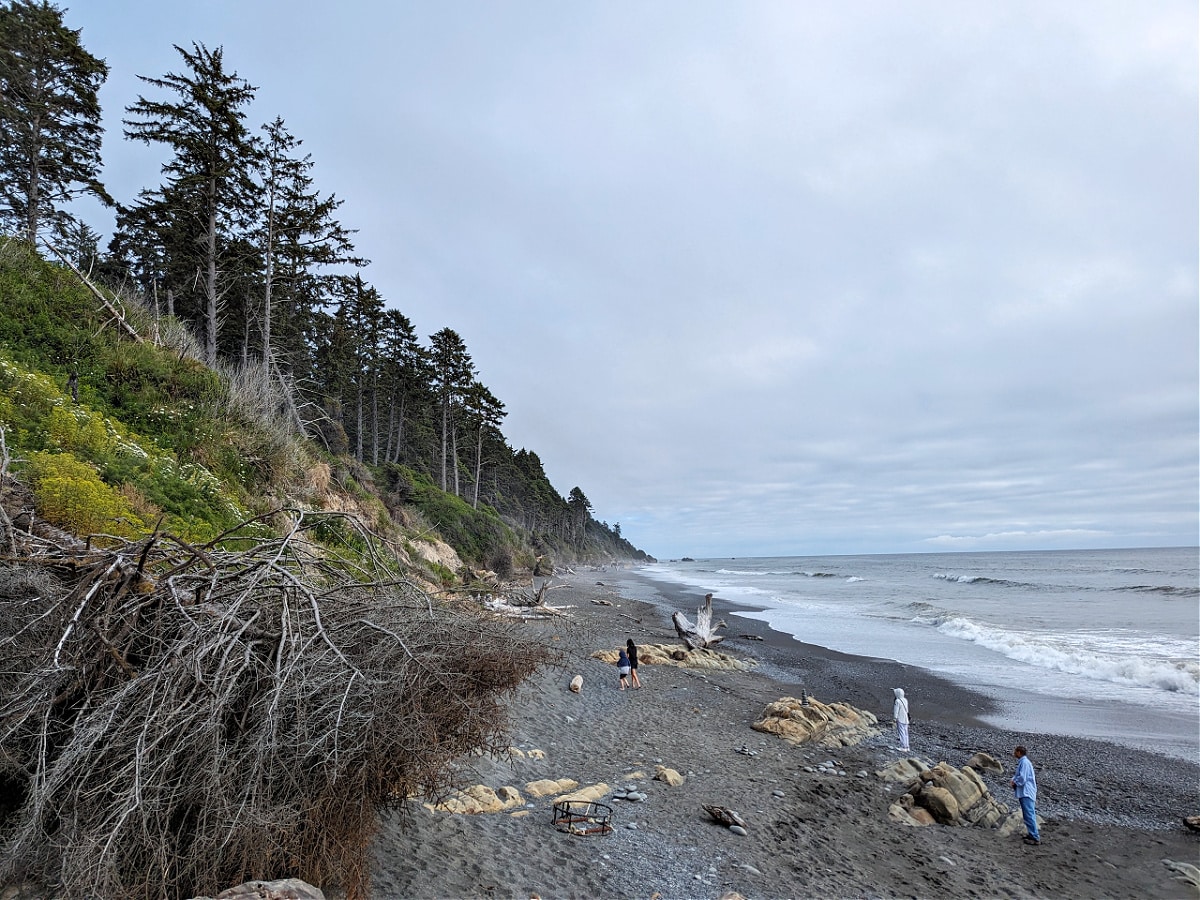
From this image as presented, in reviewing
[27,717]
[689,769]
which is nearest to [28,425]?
[27,717]

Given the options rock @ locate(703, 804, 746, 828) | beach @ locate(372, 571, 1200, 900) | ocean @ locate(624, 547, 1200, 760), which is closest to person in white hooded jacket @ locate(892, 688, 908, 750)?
beach @ locate(372, 571, 1200, 900)

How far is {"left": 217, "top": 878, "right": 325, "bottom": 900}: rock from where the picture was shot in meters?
3.50

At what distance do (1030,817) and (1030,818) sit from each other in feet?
0.05

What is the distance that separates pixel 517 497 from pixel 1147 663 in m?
69.6

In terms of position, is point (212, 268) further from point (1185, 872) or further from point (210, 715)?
point (1185, 872)

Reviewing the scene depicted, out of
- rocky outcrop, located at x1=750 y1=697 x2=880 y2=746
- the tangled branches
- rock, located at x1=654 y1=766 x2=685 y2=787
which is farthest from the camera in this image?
rocky outcrop, located at x1=750 y1=697 x2=880 y2=746

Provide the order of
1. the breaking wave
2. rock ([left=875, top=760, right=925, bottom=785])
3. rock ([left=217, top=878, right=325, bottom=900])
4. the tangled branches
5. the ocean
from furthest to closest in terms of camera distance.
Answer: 1. the breaking wave
2. the ocean
3. rock ([left=875, top=760, right=925, bottom=785])
4. the tangled branches
5. rock ([left=217, top=878, right=325, bottom=900])

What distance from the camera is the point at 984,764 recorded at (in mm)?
11086

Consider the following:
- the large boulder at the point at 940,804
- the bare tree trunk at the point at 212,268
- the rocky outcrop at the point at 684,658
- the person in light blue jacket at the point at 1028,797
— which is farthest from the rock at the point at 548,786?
the bare tree trunk at the point at 212,268

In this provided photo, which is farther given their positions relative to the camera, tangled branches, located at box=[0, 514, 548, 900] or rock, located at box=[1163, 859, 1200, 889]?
rock, located at box=[1163, 859, 1200, 889]

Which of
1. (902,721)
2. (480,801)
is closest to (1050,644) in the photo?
(902,721)

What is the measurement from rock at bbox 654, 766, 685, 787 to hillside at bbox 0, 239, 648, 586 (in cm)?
536

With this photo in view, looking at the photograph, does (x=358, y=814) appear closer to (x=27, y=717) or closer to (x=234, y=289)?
(x=27, y=717)

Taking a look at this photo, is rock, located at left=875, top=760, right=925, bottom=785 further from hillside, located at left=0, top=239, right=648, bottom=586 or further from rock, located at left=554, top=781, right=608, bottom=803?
hillside, located at left=0, top=239, right=648, bottom=586
